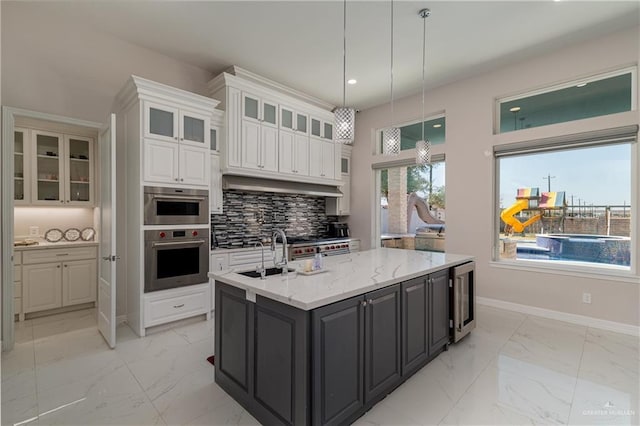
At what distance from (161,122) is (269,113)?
154 cm

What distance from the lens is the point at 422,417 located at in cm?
195

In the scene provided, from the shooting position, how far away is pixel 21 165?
3.60m

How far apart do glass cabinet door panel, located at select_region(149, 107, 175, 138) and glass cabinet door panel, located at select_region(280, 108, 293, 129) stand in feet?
5.28

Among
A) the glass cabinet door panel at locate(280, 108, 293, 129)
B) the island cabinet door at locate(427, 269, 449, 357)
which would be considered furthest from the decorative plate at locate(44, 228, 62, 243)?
the island cabinet door at locate(427, 269, 449, 357)

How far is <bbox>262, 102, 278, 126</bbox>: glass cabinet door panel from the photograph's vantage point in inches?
171

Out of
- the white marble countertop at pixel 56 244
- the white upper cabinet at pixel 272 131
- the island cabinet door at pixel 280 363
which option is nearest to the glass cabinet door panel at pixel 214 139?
the white upper cabinet at pixel 272 131

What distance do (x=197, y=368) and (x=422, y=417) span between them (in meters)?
1.79

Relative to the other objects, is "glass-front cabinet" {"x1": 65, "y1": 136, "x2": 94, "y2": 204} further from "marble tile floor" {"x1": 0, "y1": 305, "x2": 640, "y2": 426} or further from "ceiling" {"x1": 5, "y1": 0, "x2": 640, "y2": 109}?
"marble tile floor" {"x1": 0, "y1": 305, "x2": 640, "y2": 426}

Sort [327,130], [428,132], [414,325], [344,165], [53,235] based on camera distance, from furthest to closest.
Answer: [344,165], [327,130], [428,132], [53,235], [414,325]

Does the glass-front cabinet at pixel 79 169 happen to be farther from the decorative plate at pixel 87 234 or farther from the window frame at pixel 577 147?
→ the window frame at pixel 577 147

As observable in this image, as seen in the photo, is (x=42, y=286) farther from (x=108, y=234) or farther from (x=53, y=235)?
(x=108, y=234)

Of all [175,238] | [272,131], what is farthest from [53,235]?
[272,131]

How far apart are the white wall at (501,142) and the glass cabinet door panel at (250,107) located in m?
2.45

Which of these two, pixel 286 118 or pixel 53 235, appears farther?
pixel 286 118
